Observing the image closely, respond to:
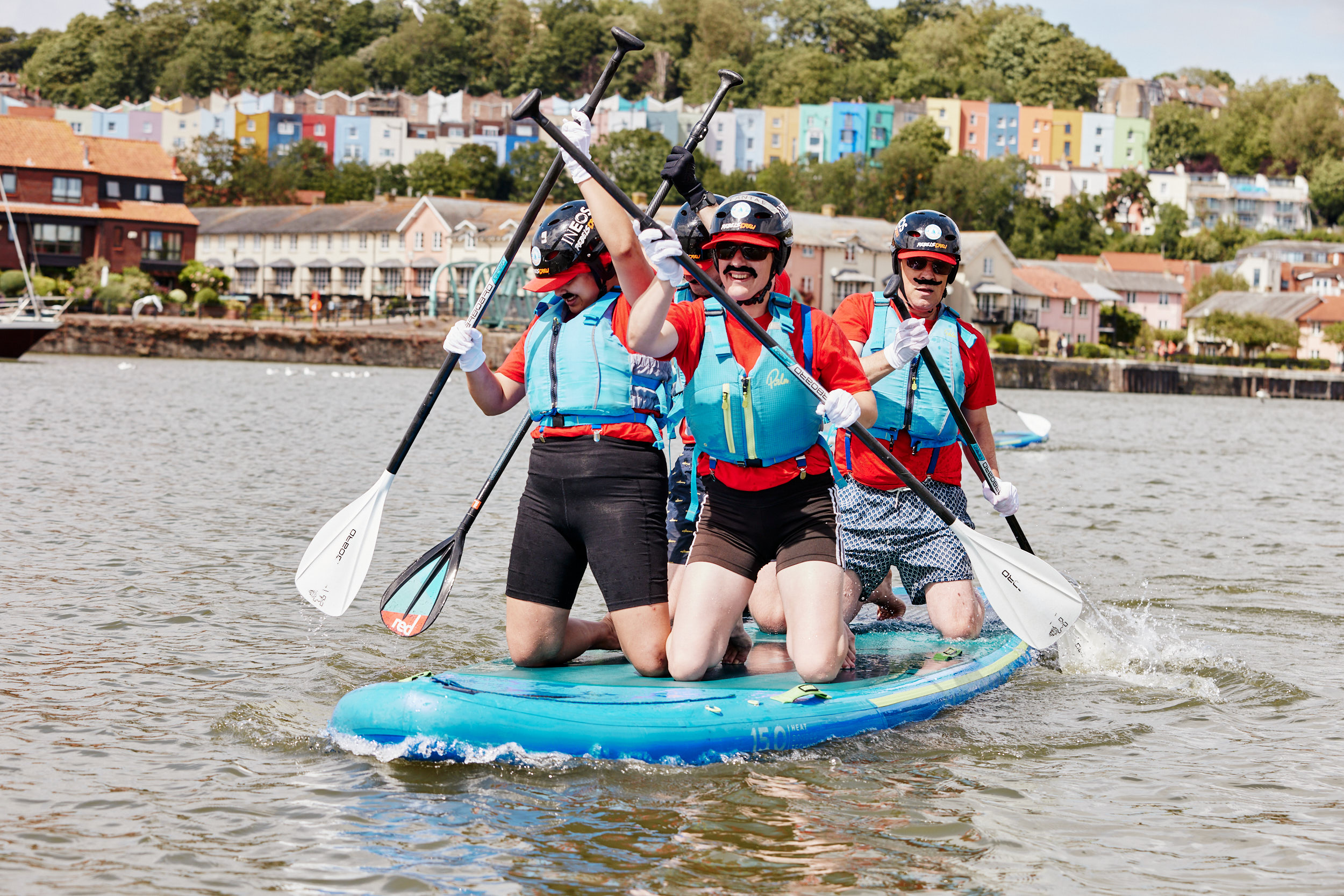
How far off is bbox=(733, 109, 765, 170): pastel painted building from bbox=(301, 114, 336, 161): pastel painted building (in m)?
42.8

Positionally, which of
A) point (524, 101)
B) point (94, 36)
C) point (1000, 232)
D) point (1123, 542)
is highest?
point (94, 36)

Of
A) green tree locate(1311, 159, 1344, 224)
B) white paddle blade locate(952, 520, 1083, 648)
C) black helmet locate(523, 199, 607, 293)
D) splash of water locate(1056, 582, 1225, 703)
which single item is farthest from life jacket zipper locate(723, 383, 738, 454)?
green tree locate(1311, 159, 1344, 224)

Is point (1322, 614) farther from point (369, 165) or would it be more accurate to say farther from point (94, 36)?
point (94, 36)

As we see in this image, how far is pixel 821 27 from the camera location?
186375 millimetres

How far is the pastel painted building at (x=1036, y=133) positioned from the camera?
157 metres

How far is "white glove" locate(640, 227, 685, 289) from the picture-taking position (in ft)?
19.0

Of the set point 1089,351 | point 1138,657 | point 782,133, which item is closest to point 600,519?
point 1138,657

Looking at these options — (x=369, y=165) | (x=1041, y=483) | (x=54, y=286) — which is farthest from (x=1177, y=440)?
(x=369, y=165)

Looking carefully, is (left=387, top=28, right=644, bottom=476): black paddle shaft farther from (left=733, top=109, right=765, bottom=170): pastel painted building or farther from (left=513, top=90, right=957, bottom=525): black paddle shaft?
(left=733, top=109, right=765, bottom=170): pastel painted building

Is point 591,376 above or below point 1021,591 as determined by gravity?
above

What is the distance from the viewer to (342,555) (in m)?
7.64

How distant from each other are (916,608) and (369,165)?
13463 cm

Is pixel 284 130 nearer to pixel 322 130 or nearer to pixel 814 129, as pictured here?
pixel 322 130

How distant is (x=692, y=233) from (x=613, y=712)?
2795 mm
